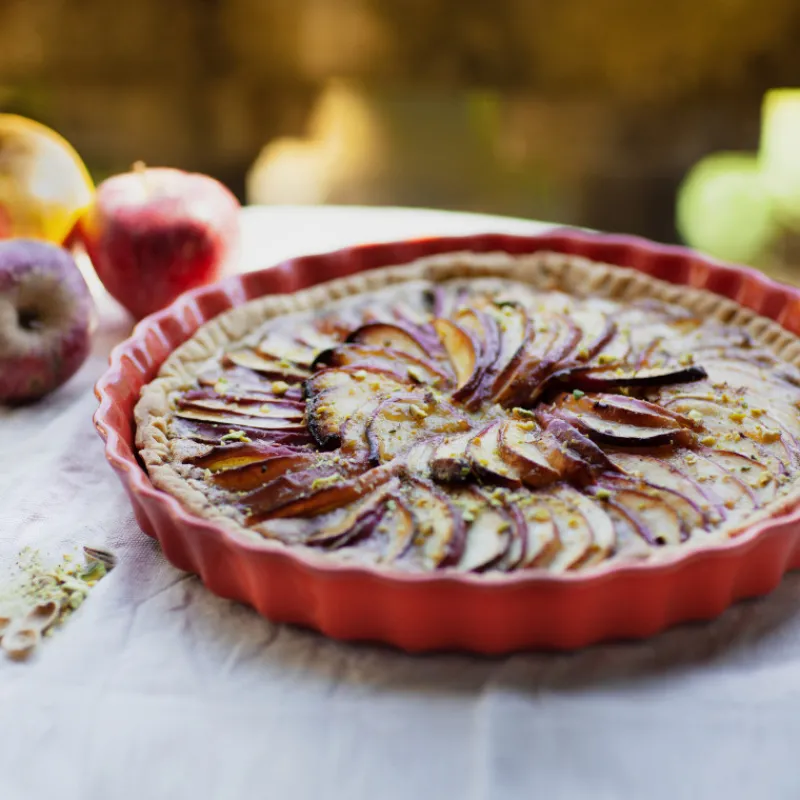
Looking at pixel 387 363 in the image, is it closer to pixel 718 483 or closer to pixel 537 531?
pixel 537 531

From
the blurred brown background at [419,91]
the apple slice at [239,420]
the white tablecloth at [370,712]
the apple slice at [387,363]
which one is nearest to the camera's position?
the white tablecloth at [370,712]

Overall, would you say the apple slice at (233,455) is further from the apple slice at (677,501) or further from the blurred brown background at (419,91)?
the blurred brown background at (419,91)

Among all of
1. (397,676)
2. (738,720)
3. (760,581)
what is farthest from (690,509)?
(397,676)

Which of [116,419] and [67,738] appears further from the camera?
[116,419]

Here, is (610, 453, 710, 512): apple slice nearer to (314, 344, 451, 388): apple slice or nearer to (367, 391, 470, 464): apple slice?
(367, 391, 470, 464): apple slice

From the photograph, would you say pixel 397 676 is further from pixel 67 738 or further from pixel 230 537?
pixel 67 738

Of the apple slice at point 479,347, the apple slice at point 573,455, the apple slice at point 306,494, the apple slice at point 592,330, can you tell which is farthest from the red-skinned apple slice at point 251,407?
the apple slice at point 592,330

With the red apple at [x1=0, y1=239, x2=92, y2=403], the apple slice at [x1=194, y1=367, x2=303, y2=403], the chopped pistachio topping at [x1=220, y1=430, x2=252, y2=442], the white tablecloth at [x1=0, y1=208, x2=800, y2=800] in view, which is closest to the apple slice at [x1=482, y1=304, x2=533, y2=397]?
the apple slice at [x1=194, y1=367, x2=303, y2=403]

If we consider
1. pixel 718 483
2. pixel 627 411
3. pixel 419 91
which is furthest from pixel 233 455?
pixel 419 91
